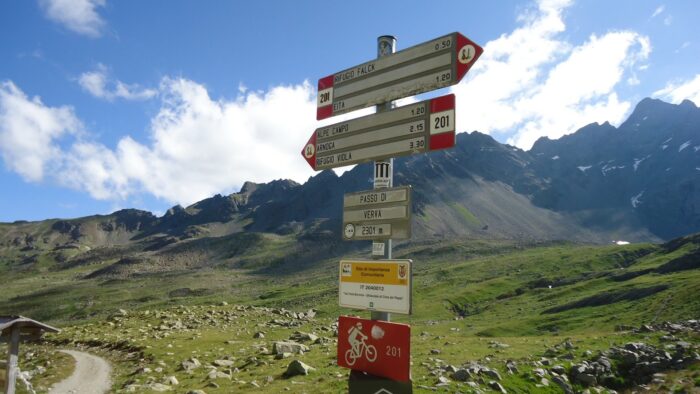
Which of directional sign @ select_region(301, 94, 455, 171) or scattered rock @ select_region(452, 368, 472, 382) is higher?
directional sign @ select_region(301, 94, 455, 171)

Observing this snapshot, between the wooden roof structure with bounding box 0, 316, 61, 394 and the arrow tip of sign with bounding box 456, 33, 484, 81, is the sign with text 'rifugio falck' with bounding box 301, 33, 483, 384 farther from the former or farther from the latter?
the wooden roof structure with bounding box 0, 316, 61, 394

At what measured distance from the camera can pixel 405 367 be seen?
Answer: 6.93 m

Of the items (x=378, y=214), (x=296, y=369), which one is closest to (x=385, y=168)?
(x=378, y=214)

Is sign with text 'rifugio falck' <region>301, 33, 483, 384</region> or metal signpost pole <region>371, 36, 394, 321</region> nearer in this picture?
sign with text 'rifugio falck' <region>301, 33, 483, 384</region>

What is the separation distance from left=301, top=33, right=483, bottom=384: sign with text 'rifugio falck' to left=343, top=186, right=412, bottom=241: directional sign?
0.02 metres

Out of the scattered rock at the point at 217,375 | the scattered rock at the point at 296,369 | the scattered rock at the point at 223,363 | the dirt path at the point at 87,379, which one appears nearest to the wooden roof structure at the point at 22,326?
the dirt path at the point at 87,379

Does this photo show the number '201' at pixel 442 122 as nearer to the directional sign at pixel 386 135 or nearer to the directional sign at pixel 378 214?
the directional sign at pixel 386 135

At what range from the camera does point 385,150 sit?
8.49 metres

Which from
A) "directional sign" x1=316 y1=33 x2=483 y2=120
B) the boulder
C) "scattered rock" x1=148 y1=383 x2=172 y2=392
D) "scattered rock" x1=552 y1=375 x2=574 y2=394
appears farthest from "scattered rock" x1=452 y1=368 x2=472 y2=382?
"directional sign" x1=316 y1=33 x2=483 y2=120

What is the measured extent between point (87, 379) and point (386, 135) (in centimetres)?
2545

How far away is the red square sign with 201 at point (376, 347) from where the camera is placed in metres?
7.01

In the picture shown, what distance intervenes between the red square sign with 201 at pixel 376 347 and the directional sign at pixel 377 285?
347mm

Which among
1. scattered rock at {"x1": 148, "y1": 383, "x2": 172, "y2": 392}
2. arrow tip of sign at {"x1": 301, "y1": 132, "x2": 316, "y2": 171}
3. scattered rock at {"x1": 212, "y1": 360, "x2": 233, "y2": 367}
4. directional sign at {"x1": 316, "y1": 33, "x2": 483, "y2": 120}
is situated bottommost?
scattered rock at {"x1": 148, "y1": 383, "x2": 172, "y2": 392}

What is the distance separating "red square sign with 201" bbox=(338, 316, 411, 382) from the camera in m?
7.01
